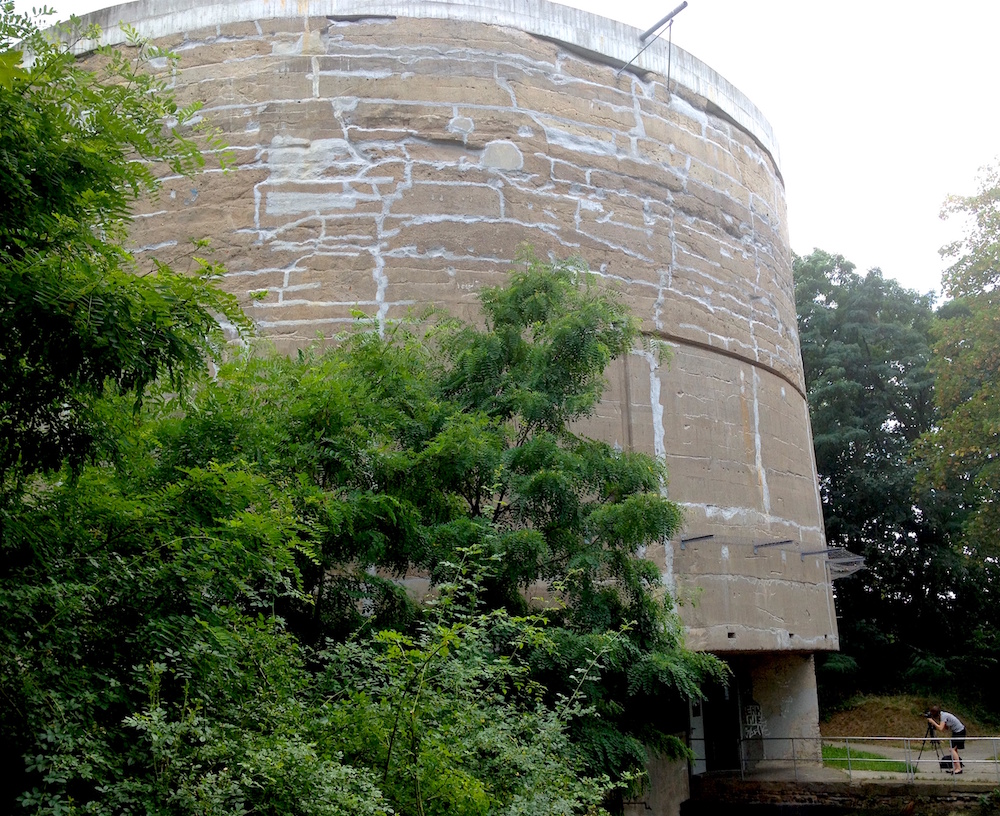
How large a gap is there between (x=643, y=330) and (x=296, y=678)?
688 centimetres

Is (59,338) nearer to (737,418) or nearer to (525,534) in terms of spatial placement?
(525,534)

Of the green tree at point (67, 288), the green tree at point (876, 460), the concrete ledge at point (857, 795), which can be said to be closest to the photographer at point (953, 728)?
the concrete ledge at point (857, 795)

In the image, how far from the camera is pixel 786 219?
15297 millimetres

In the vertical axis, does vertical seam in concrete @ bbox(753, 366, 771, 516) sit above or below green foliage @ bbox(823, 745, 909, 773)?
above

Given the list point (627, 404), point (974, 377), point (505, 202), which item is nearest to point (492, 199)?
point (505, 202)

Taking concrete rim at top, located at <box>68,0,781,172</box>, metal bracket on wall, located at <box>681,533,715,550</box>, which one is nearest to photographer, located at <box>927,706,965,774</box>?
metal bracket on wall, located at <box>681,533,715,550</box>

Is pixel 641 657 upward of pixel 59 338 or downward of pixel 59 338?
downward

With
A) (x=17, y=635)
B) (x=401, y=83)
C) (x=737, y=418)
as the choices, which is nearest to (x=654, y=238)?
(x=737, y=418)

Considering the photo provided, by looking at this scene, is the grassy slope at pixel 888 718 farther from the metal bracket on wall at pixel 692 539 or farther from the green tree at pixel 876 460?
the metal bracket on wall at pixel 692 539

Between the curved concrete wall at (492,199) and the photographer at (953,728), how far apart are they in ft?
9.22

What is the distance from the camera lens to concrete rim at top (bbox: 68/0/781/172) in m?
11.7

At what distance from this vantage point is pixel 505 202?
11.4m

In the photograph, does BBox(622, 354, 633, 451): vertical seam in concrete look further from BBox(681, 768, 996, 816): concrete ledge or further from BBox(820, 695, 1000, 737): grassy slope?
BBox(820, 695, 1000, 737): grassy slope

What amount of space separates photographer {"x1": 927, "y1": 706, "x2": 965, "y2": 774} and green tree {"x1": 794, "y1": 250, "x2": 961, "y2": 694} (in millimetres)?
9531
